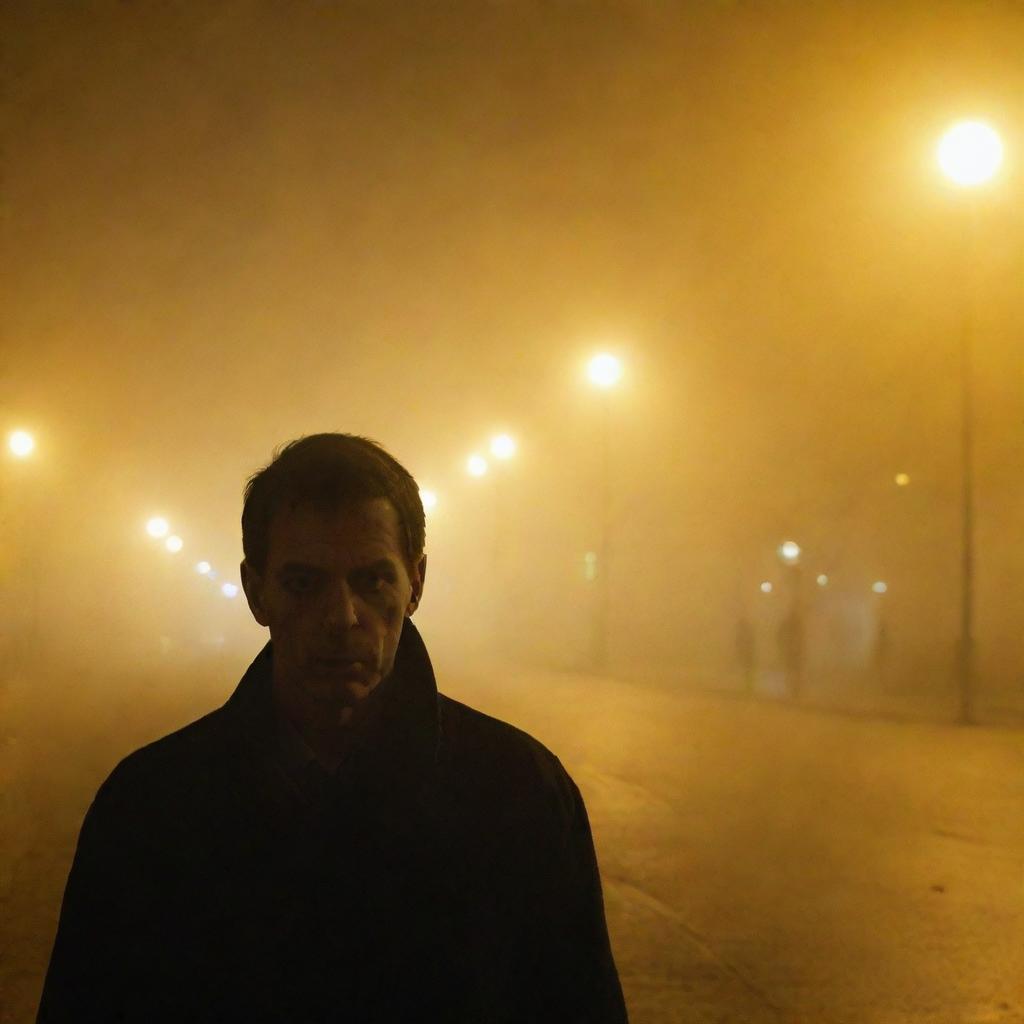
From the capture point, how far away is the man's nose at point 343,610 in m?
2.01

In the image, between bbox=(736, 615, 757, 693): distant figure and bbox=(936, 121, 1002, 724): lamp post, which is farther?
bbox=(736, 615, 757, 693): distant figure

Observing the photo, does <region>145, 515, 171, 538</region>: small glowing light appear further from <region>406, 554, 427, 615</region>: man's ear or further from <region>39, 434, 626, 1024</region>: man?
<region>39, 434, 626, 1024</region>: man

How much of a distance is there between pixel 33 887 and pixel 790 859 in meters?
5.42

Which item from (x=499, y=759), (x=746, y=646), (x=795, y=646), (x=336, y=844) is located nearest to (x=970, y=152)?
(x=795, y=646)

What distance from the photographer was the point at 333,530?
2.08 metres

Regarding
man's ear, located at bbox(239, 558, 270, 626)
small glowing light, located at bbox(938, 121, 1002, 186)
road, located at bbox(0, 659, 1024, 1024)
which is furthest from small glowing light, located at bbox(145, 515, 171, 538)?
man's ear, located at bbox(239, 558, 270, 626)

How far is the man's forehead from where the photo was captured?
2.07 m

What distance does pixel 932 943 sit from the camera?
560 centimetres

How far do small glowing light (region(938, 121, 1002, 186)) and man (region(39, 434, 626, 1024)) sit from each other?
49.3 feet

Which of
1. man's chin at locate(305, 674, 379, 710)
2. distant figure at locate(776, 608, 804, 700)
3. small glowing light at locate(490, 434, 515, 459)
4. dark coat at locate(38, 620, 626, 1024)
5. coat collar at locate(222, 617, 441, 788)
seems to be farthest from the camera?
small glowing light at locate(490, 434, 515, 459)

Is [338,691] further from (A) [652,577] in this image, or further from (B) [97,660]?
(A) [652,577]

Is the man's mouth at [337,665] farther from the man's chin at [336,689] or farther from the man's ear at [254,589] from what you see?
the man's ear at [254,589]

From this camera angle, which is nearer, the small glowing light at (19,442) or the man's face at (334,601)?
the man's face at (334,601)

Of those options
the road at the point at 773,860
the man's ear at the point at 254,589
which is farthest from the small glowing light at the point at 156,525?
the man's ear at the point at 254,589
